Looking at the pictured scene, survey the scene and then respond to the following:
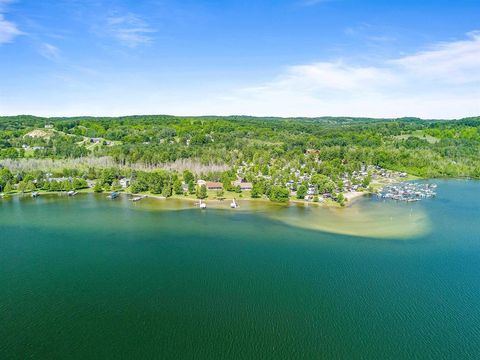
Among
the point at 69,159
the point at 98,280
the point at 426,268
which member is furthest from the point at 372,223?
the point at 69,159

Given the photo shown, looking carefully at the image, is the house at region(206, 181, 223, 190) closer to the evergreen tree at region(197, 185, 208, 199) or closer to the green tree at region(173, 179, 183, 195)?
the evergreen tree at region(197, 185, 208, 199)

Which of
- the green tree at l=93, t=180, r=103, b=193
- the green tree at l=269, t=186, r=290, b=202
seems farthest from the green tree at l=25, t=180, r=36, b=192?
the green tree at l=269, t=186, r=290, b=202

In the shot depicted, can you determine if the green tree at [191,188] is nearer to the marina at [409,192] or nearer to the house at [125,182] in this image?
the house at [125,182]

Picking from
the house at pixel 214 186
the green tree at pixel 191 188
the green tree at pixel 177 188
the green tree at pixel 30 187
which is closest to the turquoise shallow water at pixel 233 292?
the green tree at pixel 191 188

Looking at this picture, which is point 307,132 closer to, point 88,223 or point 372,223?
point 372,223

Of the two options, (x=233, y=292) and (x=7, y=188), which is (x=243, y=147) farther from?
(x=233, y=292)

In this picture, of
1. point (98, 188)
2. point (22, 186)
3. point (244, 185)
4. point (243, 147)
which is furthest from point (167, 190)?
point (243, 147)
